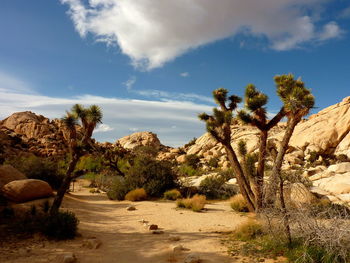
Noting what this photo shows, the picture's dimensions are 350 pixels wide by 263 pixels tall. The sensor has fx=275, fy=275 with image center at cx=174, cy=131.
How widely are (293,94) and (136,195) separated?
414 inches

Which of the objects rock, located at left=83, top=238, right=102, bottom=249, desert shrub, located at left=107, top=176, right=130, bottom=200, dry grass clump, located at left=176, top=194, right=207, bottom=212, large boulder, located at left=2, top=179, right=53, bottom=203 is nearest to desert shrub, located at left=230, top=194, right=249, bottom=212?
dry grass clump, located at left=176, top=194, right=207, bottom=212

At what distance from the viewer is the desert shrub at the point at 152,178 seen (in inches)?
686

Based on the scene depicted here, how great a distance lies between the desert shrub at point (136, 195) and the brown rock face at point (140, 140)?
150 feet

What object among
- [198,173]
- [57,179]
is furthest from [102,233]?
[198,173]

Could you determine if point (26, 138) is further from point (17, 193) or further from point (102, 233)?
point (102, 233)

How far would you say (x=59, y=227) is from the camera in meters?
7.91

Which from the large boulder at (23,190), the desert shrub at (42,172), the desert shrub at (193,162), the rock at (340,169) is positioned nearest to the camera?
the large boulder at (23,190)

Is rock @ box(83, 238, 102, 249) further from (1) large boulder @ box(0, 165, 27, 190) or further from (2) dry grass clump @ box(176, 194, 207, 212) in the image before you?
(1) large boulder @ box(0, 165, 27, 190)

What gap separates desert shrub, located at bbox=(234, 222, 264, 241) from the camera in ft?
26.1

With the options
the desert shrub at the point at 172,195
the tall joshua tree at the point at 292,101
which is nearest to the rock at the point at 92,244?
the tall joshua tree at the point at 292,101

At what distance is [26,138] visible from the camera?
46.2m

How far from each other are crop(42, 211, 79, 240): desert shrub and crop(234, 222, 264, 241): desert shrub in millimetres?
4915

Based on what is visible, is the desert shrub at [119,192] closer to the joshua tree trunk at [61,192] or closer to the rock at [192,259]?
the joshua tree trunk at [61,192]

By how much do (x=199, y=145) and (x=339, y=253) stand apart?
143 feet
